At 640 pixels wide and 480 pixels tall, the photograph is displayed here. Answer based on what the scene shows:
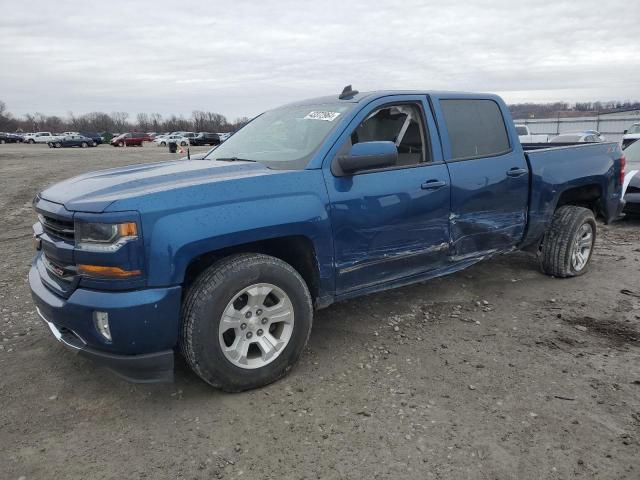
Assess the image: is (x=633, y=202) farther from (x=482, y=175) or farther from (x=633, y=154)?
(x=482, y=175)

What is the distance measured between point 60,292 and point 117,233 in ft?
2.12

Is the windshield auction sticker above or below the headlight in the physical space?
above

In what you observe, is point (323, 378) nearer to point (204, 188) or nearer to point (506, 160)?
point (204, 188)

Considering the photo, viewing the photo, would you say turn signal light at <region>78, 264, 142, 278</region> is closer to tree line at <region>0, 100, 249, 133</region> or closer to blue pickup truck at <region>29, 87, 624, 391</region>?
blue pickup truck at <region>29, 87, 624, 391</region>

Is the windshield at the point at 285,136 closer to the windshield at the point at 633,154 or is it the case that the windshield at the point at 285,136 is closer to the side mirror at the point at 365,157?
the side mirror at the point at 365,157

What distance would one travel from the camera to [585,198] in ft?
18.1

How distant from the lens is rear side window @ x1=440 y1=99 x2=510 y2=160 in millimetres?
4203

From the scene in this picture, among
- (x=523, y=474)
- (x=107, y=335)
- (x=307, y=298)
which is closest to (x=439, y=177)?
(x=307, y=298)

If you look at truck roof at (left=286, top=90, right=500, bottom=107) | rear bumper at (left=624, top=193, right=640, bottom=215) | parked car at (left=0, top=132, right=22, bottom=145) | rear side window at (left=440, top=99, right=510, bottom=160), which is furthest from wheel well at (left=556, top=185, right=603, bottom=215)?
parked car at (left=0, top=132, right=22, bottom=145)

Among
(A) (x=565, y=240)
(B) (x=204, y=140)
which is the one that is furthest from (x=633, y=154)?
(B) (x=204, y=140)

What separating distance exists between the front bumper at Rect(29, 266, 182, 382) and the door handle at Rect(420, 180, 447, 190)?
199 cm

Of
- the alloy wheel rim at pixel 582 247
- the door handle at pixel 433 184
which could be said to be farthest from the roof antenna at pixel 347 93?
the alloy wheel rim at pixel 582 247

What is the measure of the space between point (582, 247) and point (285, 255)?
3.75m

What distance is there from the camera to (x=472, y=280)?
536 cm
